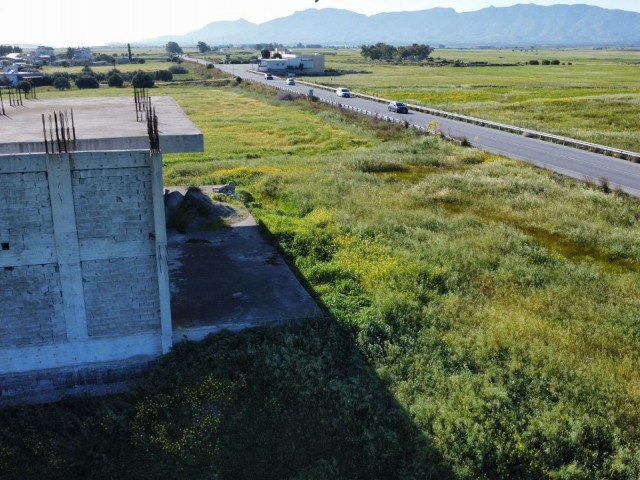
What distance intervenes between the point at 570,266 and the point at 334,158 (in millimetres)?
19985

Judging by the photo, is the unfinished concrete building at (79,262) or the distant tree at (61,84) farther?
the distant tree at (61,84)

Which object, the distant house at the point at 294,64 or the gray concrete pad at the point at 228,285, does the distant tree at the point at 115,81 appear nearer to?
the distant house at the point at 294,64

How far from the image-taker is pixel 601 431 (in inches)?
445

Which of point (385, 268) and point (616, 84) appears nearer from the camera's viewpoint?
point (385, 268)

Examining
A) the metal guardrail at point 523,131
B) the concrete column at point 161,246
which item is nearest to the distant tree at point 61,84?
the metal guardrail at point 523,131

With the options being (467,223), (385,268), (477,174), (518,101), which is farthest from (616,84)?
(385,268)

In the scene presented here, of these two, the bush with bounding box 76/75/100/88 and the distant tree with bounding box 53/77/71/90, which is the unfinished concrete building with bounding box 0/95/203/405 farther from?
the bush with bounding box 76/75/100/88

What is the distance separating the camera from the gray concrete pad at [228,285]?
1506cm

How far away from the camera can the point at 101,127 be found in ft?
54.0

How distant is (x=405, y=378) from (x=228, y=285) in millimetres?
6353

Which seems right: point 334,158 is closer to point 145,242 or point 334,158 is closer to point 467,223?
point 467,223

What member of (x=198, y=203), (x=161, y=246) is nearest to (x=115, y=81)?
(x=198, y=203)

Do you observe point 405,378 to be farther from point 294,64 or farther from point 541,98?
point 294,64

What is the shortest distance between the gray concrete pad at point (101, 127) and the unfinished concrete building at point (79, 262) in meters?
0.06
